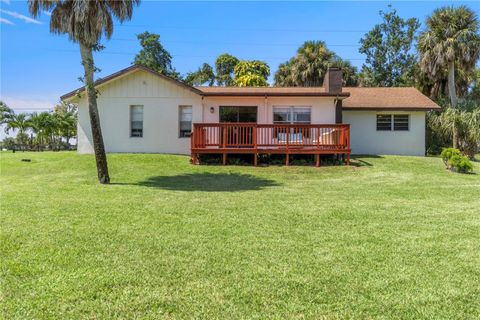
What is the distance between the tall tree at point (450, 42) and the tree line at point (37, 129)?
30.8 m

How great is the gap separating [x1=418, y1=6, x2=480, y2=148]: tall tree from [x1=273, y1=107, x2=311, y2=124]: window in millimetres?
9091

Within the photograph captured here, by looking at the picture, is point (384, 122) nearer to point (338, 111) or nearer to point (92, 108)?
point (338, 111)

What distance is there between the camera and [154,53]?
4072cm

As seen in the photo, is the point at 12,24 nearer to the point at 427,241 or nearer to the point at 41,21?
the point at 41,21

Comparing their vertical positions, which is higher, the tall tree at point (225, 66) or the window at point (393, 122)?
the tall tree at point (225, 66)

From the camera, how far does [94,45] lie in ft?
32.6

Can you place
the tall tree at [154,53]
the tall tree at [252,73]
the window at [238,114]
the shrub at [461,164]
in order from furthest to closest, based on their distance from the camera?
the tall tree at [154,53] → the tall tree at [252,73] → the window at [238,114] → the shrub at [461,164]

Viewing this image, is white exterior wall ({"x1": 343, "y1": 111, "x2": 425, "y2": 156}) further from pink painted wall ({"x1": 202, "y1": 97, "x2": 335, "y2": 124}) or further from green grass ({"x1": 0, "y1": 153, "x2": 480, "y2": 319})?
green grass ({"x1": 0, "y1": 153, "x2": 480, "y2": 319})

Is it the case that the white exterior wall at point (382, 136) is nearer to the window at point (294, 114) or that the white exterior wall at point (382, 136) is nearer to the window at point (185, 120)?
the window at point (294, 114)

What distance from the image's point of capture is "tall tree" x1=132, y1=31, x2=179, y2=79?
131 feet

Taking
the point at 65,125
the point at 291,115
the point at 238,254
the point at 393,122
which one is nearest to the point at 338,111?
the point at 291,115

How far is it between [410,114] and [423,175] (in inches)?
255

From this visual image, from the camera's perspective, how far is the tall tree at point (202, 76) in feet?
Result: 139

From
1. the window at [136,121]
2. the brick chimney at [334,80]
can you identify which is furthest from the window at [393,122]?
the window at [136,121]
